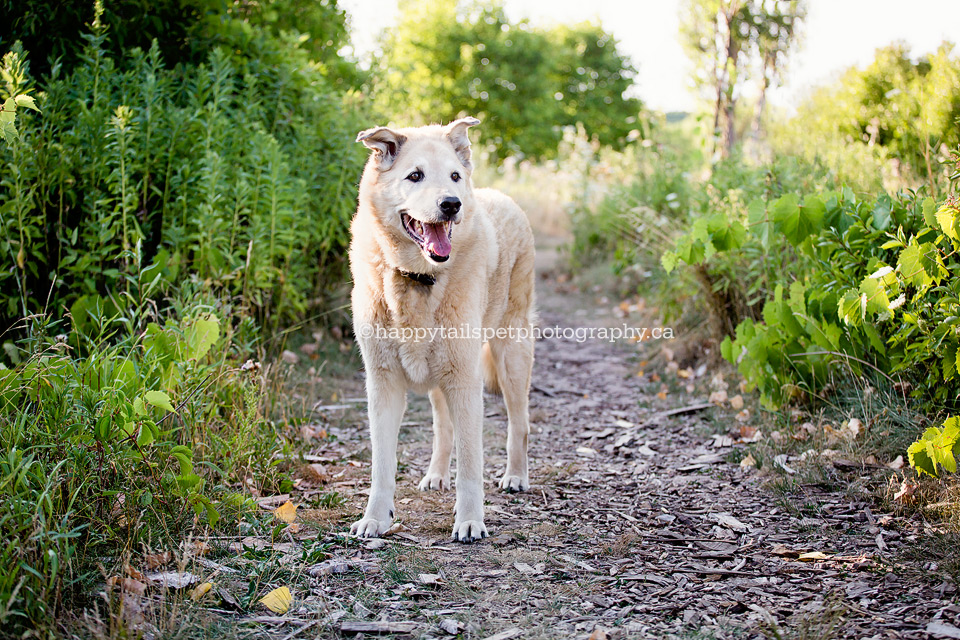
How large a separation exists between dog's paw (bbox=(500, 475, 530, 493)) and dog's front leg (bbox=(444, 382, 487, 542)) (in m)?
0.66

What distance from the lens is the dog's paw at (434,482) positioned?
4.27 metres

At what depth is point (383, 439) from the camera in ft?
12.0

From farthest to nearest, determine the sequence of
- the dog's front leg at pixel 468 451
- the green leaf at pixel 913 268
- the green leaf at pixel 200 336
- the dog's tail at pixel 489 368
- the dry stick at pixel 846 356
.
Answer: the dog's tail at pixel 489 368 < the dry stick at pixel 846 356 < the green leaf at pixel 200 336 < the dog's front leg at pixel 468 451 < the green leaf at pixel 913 268

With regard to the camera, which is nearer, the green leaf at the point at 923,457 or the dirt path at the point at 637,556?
the dirt path at the point at 637,556

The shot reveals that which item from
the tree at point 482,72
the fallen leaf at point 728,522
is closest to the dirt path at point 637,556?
the fallen leaf at point 728,522

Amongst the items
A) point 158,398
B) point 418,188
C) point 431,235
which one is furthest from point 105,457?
point 418,188

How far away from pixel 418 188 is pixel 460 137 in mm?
499

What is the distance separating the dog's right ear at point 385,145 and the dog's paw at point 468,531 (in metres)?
1.84

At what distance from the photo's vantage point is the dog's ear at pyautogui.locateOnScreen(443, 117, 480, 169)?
3850 mm

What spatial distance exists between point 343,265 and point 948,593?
17.9 feet

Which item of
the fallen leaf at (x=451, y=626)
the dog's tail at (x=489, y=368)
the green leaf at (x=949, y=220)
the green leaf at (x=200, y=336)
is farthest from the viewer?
the dog's tail at (x=489, y=368)

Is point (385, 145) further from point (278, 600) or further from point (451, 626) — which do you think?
point (451, 626)

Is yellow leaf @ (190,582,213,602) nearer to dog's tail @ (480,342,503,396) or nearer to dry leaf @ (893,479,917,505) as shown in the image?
dog's tail @ (480,342,503,396)

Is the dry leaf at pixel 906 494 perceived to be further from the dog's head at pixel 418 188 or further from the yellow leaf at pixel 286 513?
the yellow leaf at pixel 286 513
